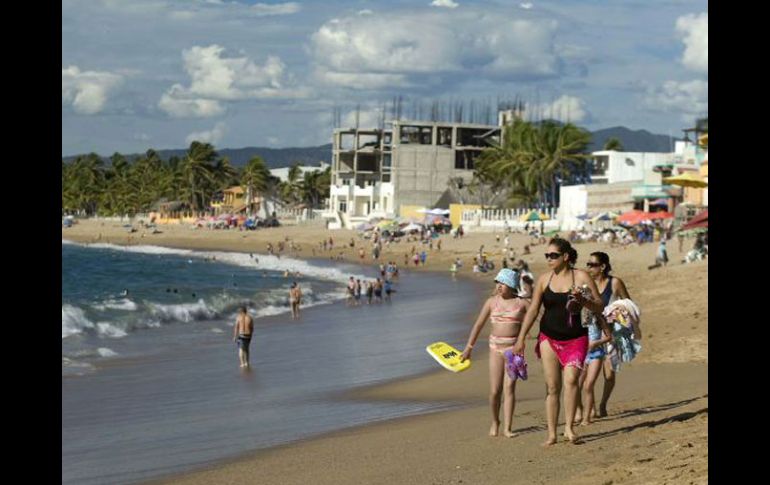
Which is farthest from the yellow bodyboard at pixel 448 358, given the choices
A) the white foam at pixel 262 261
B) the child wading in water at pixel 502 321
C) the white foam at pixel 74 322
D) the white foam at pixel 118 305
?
the white foam at pixel 262 261

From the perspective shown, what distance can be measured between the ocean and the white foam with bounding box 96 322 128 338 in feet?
0.27

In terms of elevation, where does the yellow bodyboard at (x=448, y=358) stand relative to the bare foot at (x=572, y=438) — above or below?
above

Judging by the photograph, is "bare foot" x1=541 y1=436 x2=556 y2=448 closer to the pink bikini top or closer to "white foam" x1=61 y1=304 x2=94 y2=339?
the pink bikini top

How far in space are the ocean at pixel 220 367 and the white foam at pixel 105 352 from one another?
0.02 m

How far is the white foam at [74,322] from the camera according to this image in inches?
1060

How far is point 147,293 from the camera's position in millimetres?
43969

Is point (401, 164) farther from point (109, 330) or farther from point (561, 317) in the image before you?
point (561, 317)

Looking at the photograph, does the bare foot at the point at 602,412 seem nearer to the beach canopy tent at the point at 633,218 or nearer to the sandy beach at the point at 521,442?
the sandy beach at the point at 521,442

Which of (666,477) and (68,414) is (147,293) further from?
(666,477)

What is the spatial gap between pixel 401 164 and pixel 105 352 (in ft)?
271

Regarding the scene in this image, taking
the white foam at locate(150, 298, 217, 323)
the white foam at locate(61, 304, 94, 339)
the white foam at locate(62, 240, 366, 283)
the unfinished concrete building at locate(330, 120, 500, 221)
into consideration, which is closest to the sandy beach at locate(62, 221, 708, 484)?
the white foam at locate(61, 304, 94, 339)

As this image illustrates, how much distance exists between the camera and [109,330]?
27.5 m

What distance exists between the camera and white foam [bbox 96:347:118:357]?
21797 millimetres

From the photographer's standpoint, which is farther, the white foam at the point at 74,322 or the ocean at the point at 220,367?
the white foam at the point at 74,322
